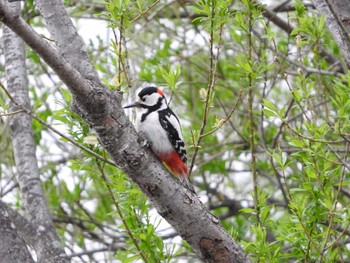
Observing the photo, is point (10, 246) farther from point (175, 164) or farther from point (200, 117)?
point (200, 117)

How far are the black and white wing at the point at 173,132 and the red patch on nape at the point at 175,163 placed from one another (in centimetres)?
5

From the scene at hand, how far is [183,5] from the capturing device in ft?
20.4

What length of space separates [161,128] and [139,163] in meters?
1.26

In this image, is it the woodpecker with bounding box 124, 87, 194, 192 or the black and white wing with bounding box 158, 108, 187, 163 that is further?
the black and white wing with bounding box 158, 108, 187, 163

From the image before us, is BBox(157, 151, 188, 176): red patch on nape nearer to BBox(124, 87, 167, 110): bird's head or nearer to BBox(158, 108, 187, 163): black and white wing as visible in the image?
BBox(158, 108, 187, 163): black and white wing

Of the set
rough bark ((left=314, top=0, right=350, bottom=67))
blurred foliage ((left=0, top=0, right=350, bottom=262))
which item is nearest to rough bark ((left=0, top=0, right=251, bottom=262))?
blurred foliage ((left=0, top=0, right=350, bottom=262))

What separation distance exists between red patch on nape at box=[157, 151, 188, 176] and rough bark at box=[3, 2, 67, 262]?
0.83 metres

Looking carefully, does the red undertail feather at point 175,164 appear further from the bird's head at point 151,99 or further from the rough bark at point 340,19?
the rough bark at point 340,19

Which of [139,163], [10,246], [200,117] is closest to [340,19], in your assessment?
[139,163]

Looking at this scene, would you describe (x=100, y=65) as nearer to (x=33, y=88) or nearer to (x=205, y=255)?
(x=33, y=88)

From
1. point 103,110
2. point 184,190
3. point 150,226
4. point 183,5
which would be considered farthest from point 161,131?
point 183,5

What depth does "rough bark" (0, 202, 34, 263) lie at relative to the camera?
3770 mm

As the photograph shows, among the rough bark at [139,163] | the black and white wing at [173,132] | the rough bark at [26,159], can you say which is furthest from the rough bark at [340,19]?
the rough bark at [26,159]

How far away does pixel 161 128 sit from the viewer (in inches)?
175
